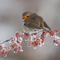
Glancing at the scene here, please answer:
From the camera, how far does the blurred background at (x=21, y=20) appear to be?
2.43m

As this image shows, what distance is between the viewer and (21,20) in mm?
2613

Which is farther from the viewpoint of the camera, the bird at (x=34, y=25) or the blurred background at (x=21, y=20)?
the blurred background at (x=21, y=20)

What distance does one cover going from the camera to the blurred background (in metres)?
2.43

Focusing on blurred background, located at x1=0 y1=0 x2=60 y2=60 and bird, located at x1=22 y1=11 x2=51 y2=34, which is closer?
bird, located at x1=22 y1=11 x2=51 y2=34

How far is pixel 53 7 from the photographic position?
286 cm

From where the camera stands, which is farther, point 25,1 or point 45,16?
point 25,1

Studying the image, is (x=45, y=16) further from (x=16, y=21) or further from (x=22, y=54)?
(x=22, y=54)

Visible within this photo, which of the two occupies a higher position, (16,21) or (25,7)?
(25,7)

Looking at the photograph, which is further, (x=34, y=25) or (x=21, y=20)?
(x=21, y=20)

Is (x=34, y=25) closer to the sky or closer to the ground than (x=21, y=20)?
closer to the sky

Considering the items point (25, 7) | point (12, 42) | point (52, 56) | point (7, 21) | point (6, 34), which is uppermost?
point (25, 7)

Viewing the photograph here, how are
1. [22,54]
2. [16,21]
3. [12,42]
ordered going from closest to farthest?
[12,42]
[22,54]
[16,21]

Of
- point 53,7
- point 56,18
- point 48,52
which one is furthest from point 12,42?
point 53,7

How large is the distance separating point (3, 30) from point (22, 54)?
0.85 m
